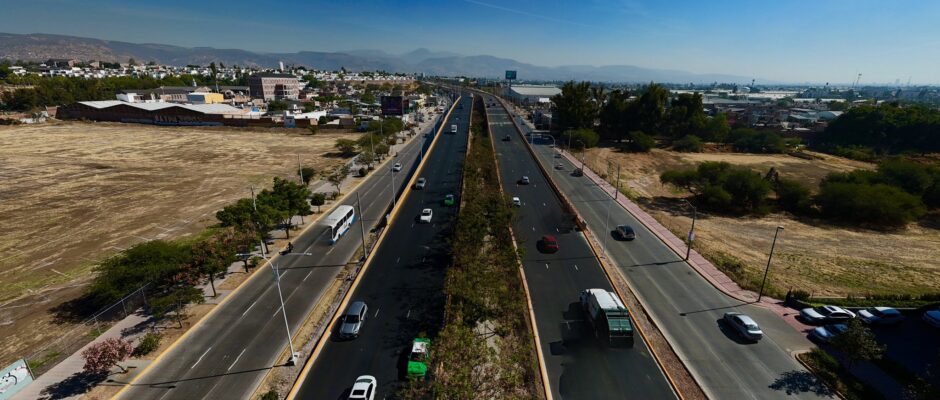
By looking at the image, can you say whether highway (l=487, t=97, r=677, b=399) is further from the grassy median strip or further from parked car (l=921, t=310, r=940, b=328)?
parked car (l=921, t=310, r=940, b=328)

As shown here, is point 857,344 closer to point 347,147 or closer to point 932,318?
point 932,318

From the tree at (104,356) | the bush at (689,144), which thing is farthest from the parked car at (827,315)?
the bush at (689,144)

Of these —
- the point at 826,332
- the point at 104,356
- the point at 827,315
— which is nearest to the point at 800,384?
the point at 826,332

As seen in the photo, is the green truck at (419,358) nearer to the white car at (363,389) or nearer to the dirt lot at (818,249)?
the white car at (363,389)

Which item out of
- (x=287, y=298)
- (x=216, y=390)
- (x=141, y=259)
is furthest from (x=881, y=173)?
(x=141, y=259)

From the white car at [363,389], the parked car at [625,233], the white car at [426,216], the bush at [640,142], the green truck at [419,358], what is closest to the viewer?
the white car at [363,389]
